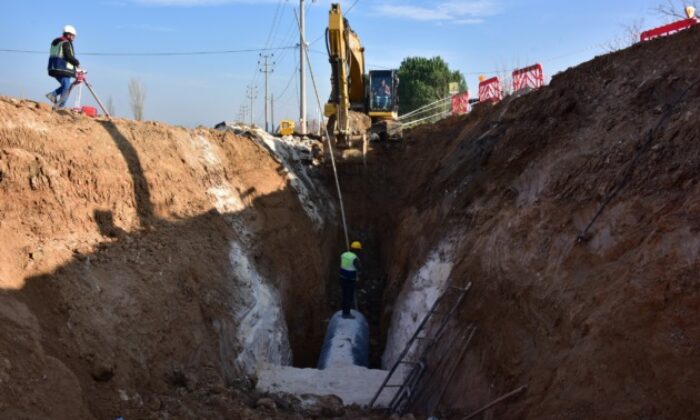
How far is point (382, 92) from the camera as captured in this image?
20.5 m

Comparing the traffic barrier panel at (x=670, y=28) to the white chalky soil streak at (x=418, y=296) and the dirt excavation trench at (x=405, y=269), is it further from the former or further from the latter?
the white chalky soil streak at (x=418, y=296)

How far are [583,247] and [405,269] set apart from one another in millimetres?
6654

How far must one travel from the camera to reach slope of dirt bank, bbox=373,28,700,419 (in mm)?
5734

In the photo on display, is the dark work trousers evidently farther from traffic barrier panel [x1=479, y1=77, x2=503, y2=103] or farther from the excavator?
traffic barrier panel [x1=479, y1=77, x2=503, y2=103]

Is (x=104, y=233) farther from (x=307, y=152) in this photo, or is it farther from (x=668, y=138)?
(x=307, y=152)

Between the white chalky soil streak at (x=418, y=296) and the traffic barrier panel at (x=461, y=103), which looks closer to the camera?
the white chalky soil streak at (x=418, y=296)

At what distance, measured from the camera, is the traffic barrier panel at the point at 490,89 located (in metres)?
22.6

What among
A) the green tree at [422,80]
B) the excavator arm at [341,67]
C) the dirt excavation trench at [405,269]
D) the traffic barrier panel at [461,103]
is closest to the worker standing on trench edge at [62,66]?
the dirt excavation trench at [405,269]

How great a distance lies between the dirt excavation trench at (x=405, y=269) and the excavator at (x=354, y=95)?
11.9ft

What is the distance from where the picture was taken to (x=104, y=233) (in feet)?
29.4

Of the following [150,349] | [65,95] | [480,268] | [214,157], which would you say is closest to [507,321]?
[480,268]

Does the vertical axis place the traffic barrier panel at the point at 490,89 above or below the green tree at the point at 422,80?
below

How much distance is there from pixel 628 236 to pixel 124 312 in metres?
6.39

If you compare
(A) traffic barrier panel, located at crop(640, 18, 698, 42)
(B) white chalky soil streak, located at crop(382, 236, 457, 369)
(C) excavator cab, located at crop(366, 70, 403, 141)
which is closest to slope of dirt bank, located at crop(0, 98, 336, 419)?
(B) white chalky soil streak, located at crop(382, 236, 457, 369)
